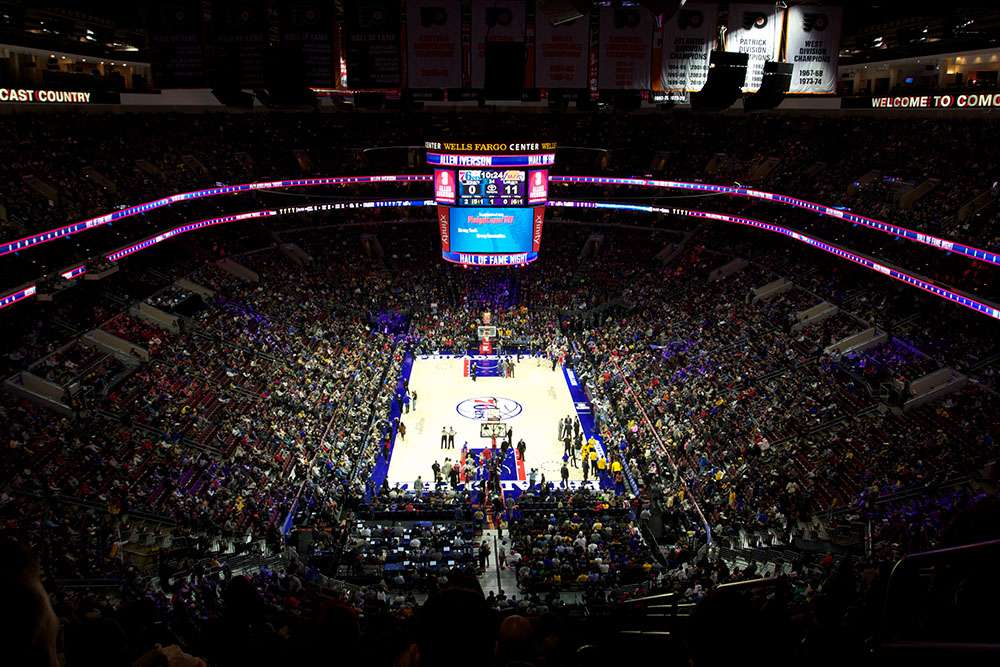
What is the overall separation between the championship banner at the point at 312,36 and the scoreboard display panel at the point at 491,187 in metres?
18.5

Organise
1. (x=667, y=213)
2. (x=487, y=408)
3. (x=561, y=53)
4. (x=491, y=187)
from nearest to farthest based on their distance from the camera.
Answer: (x=561, y=53) → (x=487, y=408) → (x=491, y=187) → (x=667, y=213)

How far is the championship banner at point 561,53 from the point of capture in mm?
13156

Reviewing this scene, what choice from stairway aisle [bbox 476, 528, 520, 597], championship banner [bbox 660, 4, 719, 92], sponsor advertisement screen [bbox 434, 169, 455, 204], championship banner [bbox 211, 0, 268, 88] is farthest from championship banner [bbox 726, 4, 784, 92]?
sponsor advertisement screen [bbox 434, 169, 455, 204]

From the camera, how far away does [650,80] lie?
42.7ft

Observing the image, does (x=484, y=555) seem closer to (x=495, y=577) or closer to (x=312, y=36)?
(x=495, y=577)

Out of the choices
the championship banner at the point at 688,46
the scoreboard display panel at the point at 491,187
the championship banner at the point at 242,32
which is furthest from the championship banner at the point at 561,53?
the scoreboard display panel at the point at 491,187

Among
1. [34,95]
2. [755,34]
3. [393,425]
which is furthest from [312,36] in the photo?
[393,425]

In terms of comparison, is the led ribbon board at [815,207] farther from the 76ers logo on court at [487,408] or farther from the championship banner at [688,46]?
the 76ers logo on court at [487,408]

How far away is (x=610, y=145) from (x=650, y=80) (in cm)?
2873

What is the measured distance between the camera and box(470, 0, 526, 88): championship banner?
12938mm

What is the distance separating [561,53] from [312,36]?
4629 mm

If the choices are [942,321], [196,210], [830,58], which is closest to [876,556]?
[830,58]

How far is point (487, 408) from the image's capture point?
26781 mm

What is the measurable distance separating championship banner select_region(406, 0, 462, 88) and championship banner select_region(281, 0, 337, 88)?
1.52 m
